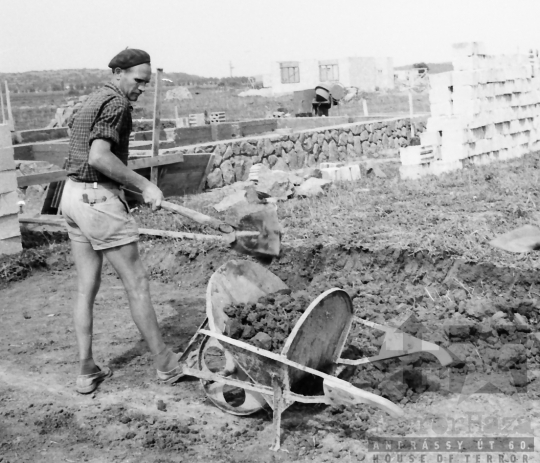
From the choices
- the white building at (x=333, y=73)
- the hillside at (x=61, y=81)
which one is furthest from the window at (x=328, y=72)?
the hillside at (x=61, y=81)

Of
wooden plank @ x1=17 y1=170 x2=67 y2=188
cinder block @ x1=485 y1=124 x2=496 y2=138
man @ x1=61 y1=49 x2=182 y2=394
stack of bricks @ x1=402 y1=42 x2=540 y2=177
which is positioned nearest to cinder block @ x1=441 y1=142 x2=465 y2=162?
stack of bricks @ x1=402 y1=42 x2=540 y2=177

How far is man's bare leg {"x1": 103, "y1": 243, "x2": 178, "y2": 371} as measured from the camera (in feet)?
13.6

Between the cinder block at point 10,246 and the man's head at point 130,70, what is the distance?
397 centimetres

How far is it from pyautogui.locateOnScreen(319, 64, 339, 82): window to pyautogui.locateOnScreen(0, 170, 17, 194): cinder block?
3761cm

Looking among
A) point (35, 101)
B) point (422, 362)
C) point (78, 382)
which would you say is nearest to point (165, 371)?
point (78, 382)

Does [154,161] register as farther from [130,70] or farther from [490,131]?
[490,131]

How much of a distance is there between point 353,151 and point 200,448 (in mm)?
13359

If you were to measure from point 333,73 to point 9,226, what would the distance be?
38064 mm

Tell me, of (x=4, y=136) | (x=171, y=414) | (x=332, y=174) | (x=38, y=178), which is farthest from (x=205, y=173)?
(x=171, y=414)

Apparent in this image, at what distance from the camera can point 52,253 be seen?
763 centimetres

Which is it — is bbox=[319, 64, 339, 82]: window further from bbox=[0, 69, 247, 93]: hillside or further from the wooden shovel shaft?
the wooden shovel shaft

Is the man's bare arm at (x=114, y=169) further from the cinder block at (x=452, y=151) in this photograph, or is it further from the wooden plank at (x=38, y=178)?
the cinder block at (x=452, y=151)

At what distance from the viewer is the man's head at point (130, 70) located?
409 centimetres

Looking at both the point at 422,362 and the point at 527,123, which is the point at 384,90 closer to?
the point at 527,123
